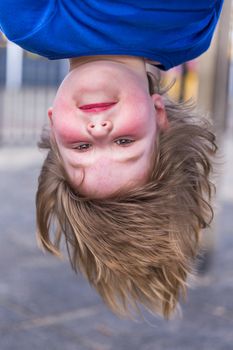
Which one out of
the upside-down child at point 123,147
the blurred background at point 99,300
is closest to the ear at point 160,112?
the upside-down child at point 123,147

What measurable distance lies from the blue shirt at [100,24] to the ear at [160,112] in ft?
0.39

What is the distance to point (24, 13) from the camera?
193 centimetres

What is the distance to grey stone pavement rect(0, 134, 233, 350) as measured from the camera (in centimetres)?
421

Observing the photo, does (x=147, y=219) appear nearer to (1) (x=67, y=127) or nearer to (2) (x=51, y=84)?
(1) (x=67, y=127)

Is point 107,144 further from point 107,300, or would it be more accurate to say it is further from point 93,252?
point 107,300

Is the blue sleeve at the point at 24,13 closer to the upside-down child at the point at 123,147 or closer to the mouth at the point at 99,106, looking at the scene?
the upside-down child at the point at 123,147

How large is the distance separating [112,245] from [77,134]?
359mm

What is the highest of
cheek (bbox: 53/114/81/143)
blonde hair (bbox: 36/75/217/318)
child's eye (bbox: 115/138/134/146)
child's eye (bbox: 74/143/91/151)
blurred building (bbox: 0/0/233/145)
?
cheek (bbox: 53/114/81/143)

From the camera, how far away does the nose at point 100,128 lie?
1837 mm

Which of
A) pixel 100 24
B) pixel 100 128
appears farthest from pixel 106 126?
pixel 100 24

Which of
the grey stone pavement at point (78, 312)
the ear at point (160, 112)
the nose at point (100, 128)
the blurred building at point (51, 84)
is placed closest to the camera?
the nose at point (100, 128)

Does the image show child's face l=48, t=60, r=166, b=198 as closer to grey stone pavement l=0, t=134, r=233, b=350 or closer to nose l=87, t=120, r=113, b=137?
nose l=87, t=120, r=113, b=137

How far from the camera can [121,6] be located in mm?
1864

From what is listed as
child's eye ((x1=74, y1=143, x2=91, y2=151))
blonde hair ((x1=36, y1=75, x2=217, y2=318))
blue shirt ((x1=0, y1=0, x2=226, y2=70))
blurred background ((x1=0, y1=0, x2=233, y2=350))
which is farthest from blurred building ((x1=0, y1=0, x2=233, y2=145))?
child's eye ((x1=74, y1=143, x2=91, y2=151))
